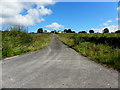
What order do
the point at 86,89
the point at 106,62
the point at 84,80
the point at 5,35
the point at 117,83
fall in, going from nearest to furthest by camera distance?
the point at 86,89
the point at 117,83
the point at 84,80
the point at 106,62
the point at 5,35

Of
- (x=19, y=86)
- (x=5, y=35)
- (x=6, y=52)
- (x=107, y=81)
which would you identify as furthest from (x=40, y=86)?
(x=5, y=35)

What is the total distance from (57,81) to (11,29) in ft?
57.8

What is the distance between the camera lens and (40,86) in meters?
3.81

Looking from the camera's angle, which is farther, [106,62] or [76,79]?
[106,62]

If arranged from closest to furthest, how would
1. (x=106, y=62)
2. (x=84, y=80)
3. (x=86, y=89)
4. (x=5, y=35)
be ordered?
1. (x=86, y=89)
2. (x=84, y=80)
3. (x=106, y=62)
4. (x=5, y=35)

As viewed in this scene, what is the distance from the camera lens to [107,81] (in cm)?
421

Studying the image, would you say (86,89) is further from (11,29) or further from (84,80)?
(11,29)

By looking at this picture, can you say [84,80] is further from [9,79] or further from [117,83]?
[9,79]

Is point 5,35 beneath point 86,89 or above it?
above

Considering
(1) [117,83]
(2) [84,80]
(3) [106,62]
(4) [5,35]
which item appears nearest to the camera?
(1) [117,83]

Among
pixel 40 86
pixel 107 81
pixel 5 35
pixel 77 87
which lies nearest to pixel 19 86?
pixel 40 86

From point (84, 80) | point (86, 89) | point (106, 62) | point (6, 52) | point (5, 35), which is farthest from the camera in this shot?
point (5, 35)

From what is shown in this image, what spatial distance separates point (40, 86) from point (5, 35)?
1731 cm

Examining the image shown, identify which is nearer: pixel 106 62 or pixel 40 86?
pixel 40 86
